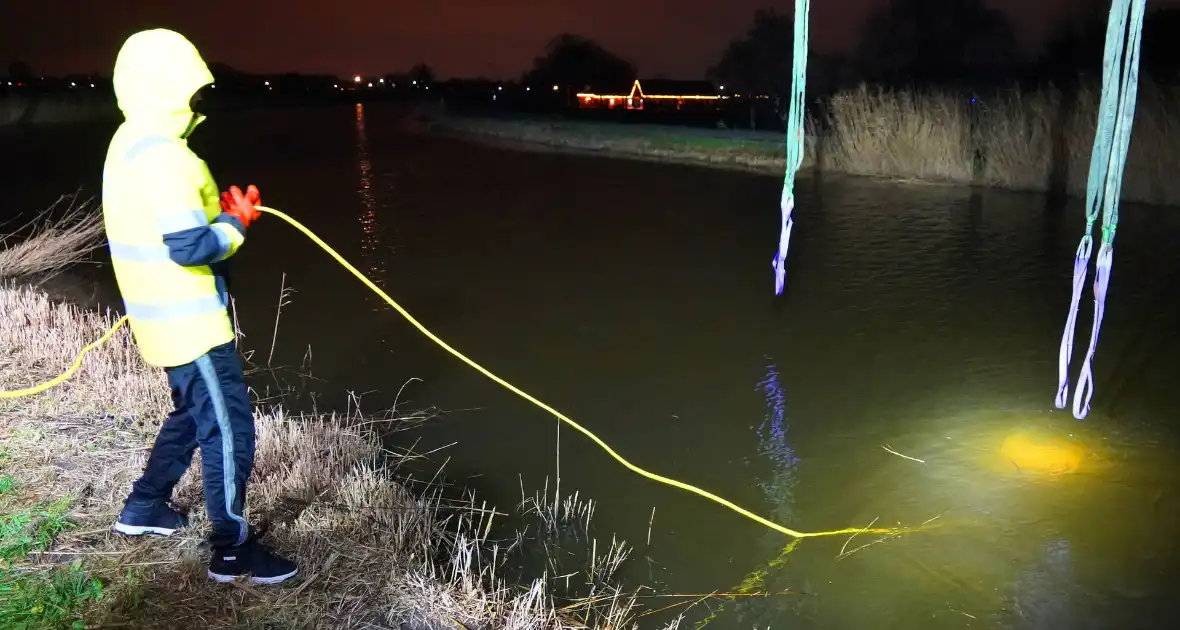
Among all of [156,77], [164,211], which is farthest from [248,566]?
[156,77]

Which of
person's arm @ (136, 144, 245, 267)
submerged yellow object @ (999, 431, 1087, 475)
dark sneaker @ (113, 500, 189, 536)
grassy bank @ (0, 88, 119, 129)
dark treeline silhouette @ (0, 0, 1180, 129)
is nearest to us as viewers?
person's arm @ (136, 144, 245, 267)

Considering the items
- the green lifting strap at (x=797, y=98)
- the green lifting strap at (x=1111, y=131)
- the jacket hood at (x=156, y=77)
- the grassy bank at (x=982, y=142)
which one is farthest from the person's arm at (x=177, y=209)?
the grassy bank at (x=982, y=142)

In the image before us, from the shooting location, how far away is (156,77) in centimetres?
258

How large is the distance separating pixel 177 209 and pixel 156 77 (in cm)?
39

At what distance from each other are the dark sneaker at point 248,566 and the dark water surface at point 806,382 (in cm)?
140

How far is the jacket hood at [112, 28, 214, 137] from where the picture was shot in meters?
2.58

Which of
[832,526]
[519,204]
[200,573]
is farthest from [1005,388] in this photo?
[519,204]

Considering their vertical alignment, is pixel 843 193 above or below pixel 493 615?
above

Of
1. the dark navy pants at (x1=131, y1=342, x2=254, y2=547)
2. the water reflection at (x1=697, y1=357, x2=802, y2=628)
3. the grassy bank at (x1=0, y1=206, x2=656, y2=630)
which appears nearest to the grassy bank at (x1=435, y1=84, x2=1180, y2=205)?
the water reflection at (x1=697, y1=357, x2=802, y2=628)

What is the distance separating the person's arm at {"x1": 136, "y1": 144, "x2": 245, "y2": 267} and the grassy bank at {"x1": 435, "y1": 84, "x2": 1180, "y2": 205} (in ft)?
38.7

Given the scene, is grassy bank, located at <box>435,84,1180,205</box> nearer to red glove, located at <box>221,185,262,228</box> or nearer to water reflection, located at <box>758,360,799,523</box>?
water reflection, located at <box>758,360,799,523</box>

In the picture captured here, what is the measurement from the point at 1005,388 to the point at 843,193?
8.14 metres

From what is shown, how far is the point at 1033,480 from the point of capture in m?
4.25

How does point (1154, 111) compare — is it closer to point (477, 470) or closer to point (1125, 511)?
point (1125, 511)
